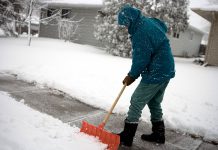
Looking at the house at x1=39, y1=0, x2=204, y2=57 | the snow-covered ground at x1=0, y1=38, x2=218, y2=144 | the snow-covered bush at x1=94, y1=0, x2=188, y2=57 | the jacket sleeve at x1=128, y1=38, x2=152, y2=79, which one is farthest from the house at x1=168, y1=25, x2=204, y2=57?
the jacket sleeve at x1=128, y1=38, x2=152, y2=79

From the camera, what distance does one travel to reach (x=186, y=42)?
85.3ft

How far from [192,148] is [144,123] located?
40.2 inches

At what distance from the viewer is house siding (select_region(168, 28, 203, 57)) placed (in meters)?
23.1

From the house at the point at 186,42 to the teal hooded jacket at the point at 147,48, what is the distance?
59.5ft

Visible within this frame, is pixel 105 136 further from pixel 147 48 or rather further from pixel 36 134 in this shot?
pixel 147 48

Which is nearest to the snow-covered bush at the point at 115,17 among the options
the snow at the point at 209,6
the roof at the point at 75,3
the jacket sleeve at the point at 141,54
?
the snow at the point at 209,6

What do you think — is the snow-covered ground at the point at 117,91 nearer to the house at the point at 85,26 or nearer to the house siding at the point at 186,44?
the house at the point at 85,26

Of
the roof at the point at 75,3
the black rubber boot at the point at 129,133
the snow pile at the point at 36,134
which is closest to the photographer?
the snow pile at the point at 36,134

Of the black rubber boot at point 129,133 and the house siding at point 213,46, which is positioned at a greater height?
the house siding at point 213,46

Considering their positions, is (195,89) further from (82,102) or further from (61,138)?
(61,138)

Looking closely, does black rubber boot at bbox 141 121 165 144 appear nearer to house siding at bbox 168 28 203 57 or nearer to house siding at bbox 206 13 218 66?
house siding at bbox 206 13 218 66

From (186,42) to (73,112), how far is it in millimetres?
23095

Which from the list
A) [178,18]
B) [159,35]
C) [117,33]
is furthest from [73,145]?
[178,18]

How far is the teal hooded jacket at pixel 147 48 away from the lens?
128 inches
